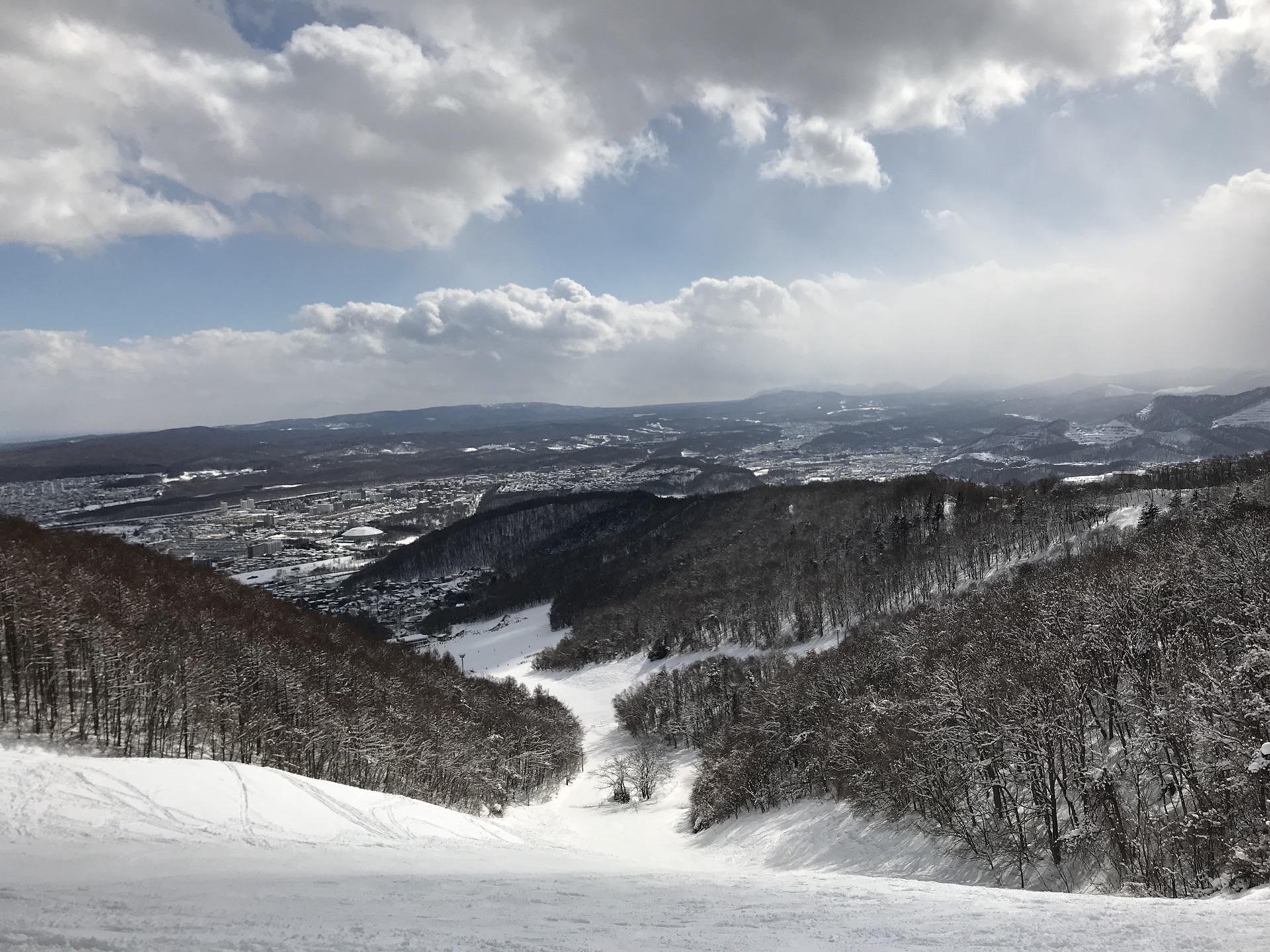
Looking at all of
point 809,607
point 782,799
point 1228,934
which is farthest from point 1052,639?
point 809,607

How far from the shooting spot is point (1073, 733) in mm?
21797

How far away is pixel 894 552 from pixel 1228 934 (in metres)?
118

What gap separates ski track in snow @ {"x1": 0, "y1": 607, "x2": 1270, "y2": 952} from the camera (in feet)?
33.5

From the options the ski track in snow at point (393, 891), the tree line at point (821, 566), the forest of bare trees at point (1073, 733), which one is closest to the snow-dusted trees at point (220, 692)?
the ski track in snow at point (393, 891)

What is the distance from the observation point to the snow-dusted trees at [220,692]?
30.0 meters

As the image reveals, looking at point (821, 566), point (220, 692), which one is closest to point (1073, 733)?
point (220, 692)

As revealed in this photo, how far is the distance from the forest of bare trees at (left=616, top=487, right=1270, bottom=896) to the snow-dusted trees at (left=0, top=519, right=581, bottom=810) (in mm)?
20423

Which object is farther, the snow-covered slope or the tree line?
the tree line

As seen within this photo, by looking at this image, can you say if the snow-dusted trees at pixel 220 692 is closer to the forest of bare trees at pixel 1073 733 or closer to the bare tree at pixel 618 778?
the bare tree at pixel 618 778

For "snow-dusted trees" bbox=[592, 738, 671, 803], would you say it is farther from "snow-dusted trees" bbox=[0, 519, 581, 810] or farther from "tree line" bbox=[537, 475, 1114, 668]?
"tree line" bbox=[537, 475, 1114, 668]

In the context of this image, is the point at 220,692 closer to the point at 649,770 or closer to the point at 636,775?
the point at 636,775

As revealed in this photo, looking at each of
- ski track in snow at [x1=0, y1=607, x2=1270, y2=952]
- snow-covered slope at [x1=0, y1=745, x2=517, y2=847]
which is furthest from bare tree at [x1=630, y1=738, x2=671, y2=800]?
snow-covered slope at [x1=0, y1=745, x2=517, y2=847]

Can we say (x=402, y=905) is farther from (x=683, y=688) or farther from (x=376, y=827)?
(x=683, y=688)

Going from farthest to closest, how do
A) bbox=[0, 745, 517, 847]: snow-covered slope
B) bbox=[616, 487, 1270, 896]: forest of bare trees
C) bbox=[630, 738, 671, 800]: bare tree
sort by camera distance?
bbox=[630, 738, 671, 800]: bare tree < bbox=[0, 745, 517, 847]: snow-covered slope < bbox=[616, 487, 1270, 896]: forest of bare trees
